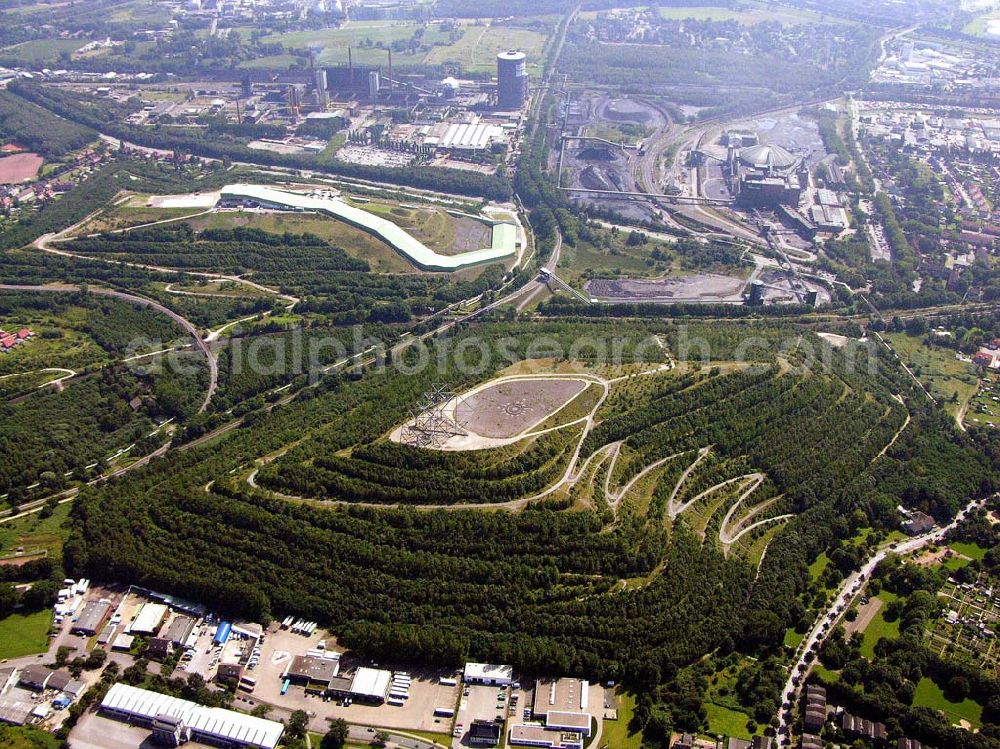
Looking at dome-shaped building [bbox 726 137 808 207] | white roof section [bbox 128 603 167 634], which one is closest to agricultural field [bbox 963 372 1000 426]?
dome-shaped building [bbox 726 137 808 207]

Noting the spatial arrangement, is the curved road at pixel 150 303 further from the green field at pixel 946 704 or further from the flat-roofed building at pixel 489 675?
the green field at pixel 946 704

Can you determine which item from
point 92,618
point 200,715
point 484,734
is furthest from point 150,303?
point 484,734

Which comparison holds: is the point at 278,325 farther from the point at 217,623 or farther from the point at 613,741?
the point at 613,741


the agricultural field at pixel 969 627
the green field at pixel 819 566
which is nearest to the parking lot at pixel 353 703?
the green field at pixel 819 566

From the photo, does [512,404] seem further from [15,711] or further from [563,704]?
[15,711]

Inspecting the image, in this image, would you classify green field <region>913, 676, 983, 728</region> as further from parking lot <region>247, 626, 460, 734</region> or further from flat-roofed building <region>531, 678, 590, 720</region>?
parking lot <region>247, 626, 460, 734</region>

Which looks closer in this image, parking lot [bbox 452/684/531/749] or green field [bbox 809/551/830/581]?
parking lot [bbox 452/684/531/749]
